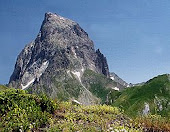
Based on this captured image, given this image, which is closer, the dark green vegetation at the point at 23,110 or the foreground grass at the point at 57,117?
the dark green vegetation at the point at 23,110

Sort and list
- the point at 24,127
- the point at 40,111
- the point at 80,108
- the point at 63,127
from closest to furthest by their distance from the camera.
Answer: the point at 24,127 → the point at 63,127 → the point at 40,111 → the point at 80,108

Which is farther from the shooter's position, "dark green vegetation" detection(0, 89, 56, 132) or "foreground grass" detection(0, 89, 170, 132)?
"foreground grass" detection(0, 89, 170, 132)

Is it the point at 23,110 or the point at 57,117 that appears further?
the point at 57,117

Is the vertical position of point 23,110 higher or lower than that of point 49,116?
higher

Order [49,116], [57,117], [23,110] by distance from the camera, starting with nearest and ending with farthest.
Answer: [23,110] → [49,116] → [57,117]

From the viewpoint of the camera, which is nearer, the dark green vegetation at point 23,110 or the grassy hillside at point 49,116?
the dark green vegetation at point 23,110

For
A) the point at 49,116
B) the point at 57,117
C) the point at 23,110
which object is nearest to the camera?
the point at 23,110

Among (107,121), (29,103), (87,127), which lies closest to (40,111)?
(29,103)

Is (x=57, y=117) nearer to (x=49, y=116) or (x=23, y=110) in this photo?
(x=49, y=116)

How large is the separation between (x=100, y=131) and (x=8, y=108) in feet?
16.8

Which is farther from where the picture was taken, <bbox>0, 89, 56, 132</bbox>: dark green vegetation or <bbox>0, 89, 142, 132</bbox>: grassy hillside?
<bbox>0, 89, 142, 132</bbox>: grassy hillside

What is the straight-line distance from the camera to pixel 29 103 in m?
15.6

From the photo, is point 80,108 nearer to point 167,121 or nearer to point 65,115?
point 65,115

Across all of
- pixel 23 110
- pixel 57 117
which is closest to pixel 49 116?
pixel 57 117
